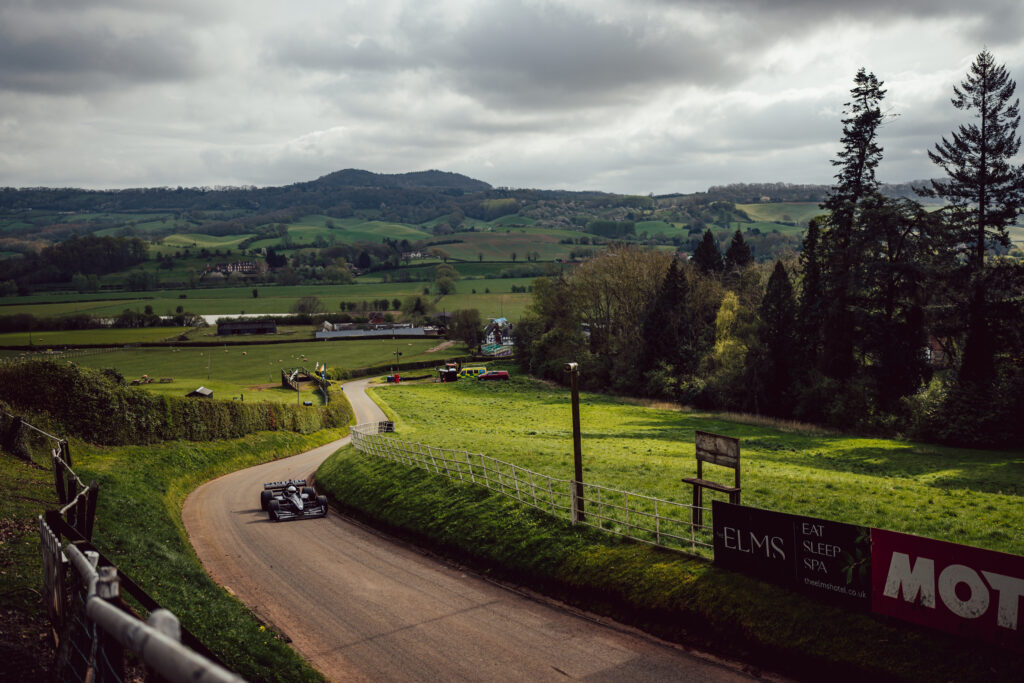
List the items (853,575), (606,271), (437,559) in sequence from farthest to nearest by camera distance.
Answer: (606,271), (437,559), (853,575)

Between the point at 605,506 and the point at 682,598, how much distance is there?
6.51m

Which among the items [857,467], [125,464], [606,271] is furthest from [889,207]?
[125,464]

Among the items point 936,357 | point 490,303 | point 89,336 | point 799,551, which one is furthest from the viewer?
point 490,303

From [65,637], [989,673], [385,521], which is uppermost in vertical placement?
[65,637]

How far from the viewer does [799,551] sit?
16.6 meters

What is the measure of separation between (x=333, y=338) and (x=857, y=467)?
10708cm

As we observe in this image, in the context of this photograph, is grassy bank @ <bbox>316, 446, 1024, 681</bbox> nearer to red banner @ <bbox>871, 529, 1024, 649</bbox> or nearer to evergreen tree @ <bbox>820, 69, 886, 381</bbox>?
red banner @ <bbox>871, 529, 1024, 649</bbox>

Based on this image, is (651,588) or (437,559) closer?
(651,588)

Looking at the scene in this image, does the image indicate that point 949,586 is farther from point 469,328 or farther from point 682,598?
point 469,328

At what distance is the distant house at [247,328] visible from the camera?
124 meters

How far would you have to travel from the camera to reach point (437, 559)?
Answer: 23625mm

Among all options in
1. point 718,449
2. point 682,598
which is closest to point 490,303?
point 718,449

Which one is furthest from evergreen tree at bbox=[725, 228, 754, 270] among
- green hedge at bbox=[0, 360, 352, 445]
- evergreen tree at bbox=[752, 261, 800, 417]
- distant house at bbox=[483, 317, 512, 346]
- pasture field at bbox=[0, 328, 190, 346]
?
pasture field at bbox=[0, 328, 190, 346]

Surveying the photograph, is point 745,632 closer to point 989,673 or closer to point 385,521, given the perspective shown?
point 989,673
